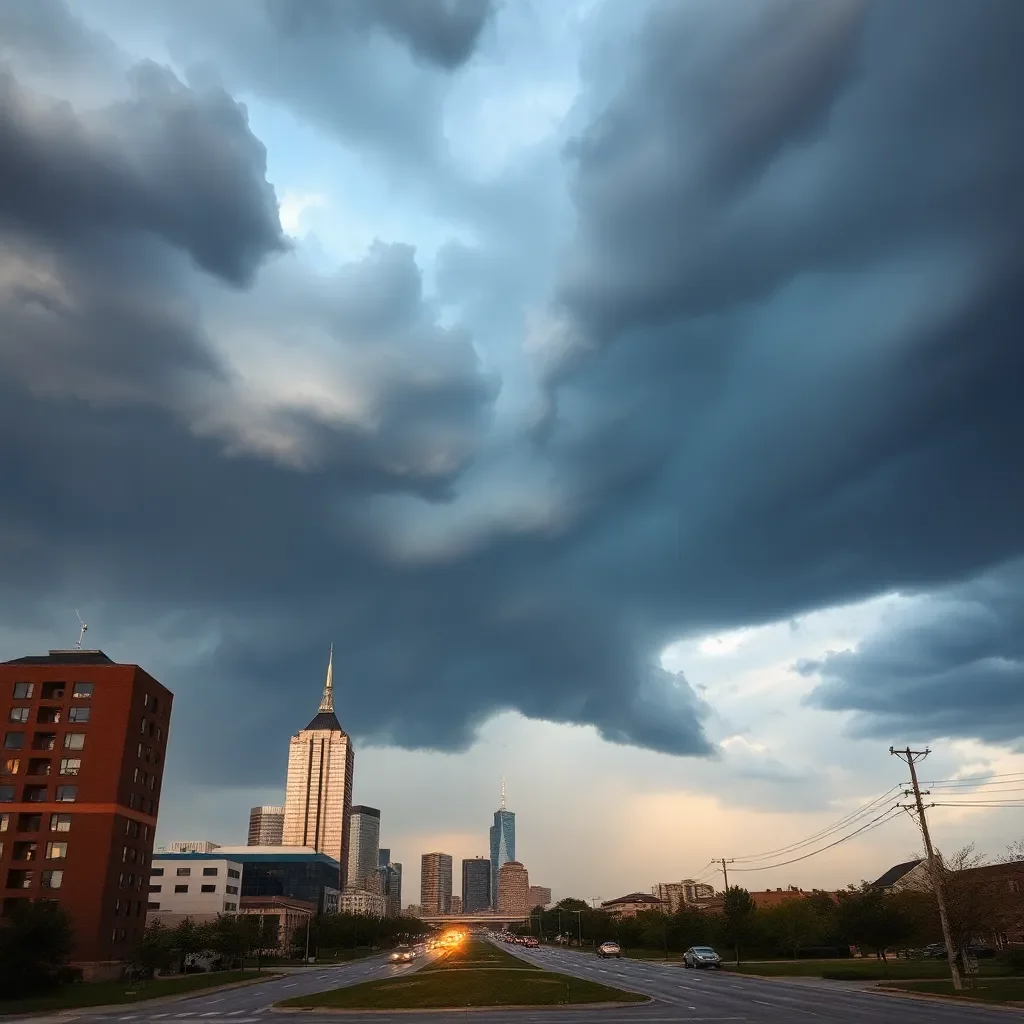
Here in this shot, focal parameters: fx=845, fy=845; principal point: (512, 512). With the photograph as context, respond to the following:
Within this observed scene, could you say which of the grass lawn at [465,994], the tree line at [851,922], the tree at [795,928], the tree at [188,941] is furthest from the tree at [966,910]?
the tree at [188,941]

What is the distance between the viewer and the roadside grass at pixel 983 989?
48281mm

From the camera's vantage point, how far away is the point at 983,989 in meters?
52.7

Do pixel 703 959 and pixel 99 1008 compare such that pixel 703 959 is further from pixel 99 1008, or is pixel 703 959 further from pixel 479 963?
pixel 99 1008

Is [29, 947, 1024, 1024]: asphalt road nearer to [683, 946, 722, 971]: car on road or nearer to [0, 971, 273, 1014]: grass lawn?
[0, 971, 273, 1014]: grass lawn

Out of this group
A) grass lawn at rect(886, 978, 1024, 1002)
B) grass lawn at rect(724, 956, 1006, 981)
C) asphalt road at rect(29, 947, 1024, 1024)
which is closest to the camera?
asphalt road at rect(29, 947, 1024, 1024)

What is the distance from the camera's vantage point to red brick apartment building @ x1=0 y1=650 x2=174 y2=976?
9706 centimetres

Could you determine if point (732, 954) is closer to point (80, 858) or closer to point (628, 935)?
point (628, 935)

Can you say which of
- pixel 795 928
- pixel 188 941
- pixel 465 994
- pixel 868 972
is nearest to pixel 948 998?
pixel 868 972

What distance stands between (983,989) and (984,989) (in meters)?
0.06

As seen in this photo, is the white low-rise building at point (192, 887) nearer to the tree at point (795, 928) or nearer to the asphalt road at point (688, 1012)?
the tree at point (795, 928)

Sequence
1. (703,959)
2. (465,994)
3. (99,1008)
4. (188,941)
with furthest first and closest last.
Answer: (188,941), (703,959), (99,1008), (465,994)

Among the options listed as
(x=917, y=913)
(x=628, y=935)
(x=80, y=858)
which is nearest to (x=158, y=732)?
(x=80, y=858)

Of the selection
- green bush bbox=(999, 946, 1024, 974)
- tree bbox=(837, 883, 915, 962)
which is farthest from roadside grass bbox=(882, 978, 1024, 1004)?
tree bbox=(837, 883, 915, 962)

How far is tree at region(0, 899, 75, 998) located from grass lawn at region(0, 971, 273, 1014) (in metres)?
1.70
